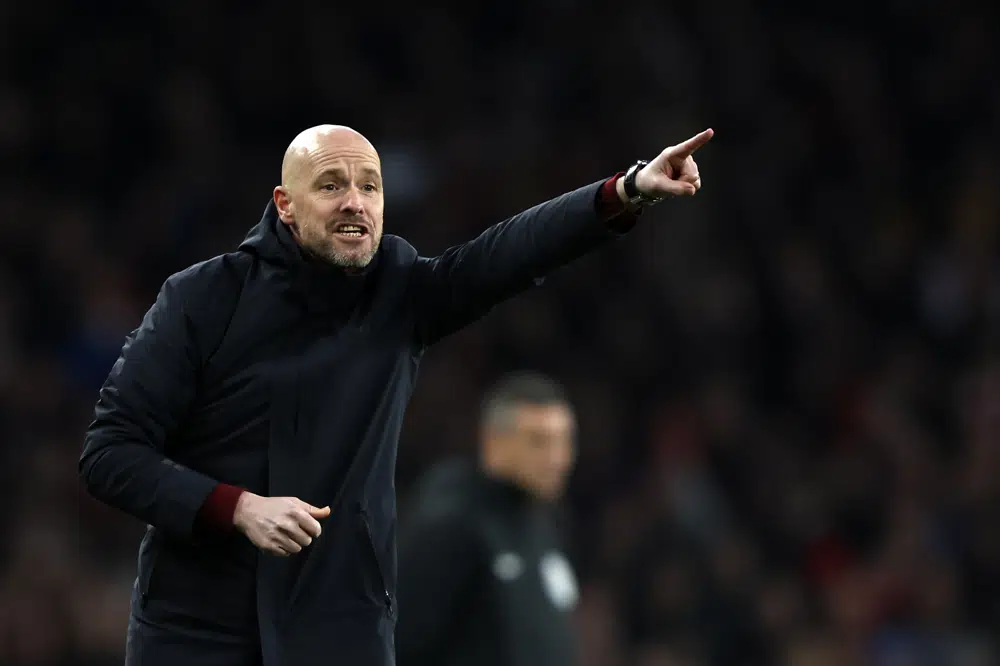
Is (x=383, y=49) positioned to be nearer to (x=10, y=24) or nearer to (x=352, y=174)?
(x=10, y=24)

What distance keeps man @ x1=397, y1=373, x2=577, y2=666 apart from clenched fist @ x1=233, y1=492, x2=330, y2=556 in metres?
1.72

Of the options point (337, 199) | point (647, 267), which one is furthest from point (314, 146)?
point (647, 267)

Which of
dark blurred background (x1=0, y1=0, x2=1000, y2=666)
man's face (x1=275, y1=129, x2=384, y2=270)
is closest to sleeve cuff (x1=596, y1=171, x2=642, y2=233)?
man's face (x1=275, y1=129, x2=384, y2=270)

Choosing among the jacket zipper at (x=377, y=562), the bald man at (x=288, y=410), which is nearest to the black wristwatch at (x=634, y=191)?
the bald man at (x=288, y=410)

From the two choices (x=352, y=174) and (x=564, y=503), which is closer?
(x=352, y=174)

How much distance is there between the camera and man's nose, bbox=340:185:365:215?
10.8 ft

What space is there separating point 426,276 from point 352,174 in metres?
0.29

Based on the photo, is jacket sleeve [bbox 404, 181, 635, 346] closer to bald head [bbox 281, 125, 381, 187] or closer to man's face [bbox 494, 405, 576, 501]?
bald head [bbox 281, 125, 381, 187]

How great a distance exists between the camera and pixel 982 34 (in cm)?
1077

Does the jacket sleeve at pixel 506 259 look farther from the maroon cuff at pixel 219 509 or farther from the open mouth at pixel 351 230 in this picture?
the maroon cuff at pixel 219 509

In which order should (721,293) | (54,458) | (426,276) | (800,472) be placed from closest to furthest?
1. (426,276)
2. (54,458)
3. (800,472)
4. (721,293)

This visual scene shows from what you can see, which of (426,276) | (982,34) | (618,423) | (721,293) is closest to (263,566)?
(426,276)

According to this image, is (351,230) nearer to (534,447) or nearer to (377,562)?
(377,562)

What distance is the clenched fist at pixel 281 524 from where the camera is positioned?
2.99 m
